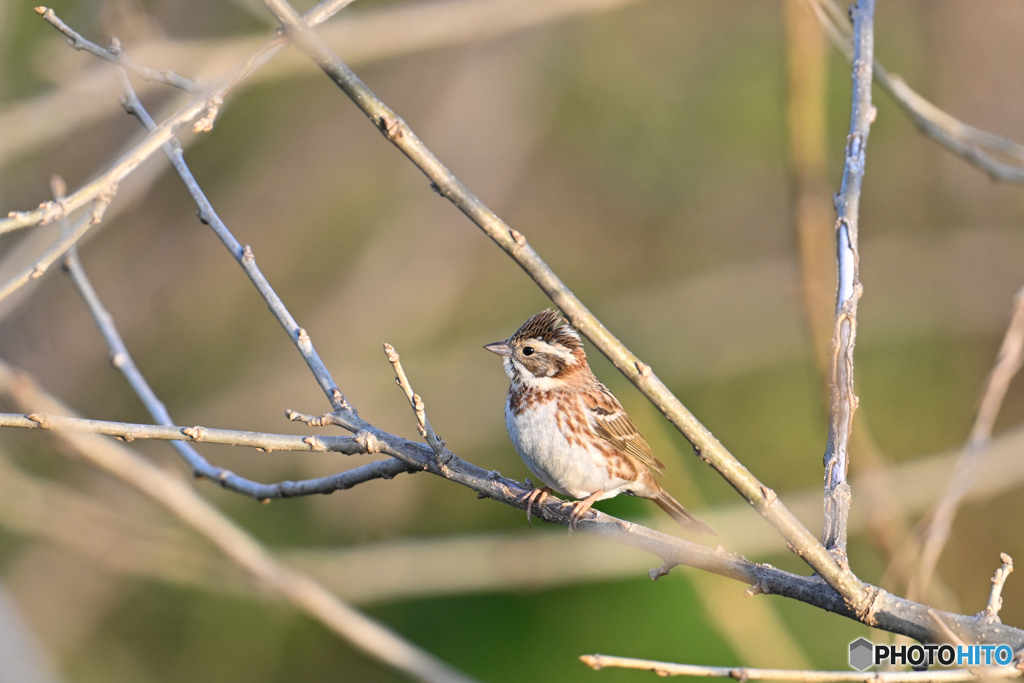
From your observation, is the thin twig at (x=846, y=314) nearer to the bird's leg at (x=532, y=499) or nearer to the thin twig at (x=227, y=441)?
the bird's leg at (x=532, y=499)

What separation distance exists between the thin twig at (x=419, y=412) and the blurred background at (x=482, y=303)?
296 centimetres

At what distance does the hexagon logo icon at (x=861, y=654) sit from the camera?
293 centimetres

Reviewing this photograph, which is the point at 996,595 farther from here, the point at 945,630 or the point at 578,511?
the point at 578,511

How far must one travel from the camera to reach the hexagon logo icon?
293 centimetres

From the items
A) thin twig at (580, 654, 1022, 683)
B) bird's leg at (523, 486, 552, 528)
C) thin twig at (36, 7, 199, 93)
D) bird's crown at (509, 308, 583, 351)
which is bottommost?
thin twig at (580, 654, 1022, 683)

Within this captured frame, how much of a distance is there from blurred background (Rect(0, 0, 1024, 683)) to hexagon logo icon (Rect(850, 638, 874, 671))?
5.88ft

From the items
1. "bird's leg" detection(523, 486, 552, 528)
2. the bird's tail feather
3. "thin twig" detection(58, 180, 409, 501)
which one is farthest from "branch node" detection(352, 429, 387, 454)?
the bird's tail feather

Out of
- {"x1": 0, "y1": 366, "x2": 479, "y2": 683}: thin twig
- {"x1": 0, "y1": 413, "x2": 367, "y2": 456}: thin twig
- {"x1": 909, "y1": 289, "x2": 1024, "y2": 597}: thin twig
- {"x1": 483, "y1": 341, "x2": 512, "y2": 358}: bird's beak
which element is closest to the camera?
{"x1": 0, "y1": 413, "x2": 367, "y2": 456}: thin twig

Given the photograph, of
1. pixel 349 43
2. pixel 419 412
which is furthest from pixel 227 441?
pixel 349 43

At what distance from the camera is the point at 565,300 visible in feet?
5.87

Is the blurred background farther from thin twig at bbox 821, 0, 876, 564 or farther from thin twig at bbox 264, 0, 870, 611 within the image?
thin twig at bbox 264, 0, 870, 611

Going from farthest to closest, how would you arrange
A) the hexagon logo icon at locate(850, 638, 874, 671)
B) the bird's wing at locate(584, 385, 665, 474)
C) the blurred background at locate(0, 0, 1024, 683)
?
the blurred background at locate(0, 0, 1024, 683) → the bird's wing at locate(584, 385, 665, 474) → the hexagon logo icon at locate(850, 638, 874, 671)

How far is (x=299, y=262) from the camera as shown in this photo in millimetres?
8570

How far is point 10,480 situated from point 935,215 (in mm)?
8063
